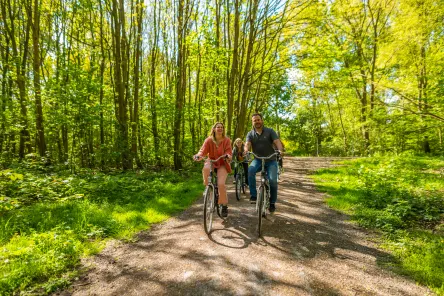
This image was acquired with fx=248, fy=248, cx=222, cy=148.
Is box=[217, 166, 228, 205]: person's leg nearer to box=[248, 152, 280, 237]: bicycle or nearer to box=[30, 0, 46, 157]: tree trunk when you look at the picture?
box=[248, 152, 280, 237]: bicycle

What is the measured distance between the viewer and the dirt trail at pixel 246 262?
3.12m

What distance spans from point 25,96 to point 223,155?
11.2 m

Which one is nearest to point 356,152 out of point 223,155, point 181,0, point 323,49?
point 323,49

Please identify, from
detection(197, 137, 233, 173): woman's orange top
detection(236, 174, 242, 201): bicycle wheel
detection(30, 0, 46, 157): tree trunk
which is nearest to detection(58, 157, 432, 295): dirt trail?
detection(197, 137, 233, 173): woman's orange top

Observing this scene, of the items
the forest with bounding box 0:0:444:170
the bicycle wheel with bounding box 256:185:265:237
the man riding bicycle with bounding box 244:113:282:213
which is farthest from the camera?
the forest with bounding box 0:0:444:170

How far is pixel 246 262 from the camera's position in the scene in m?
3.70

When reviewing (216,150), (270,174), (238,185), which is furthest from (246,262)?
(238,185)

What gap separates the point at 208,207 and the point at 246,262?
148 centimetres

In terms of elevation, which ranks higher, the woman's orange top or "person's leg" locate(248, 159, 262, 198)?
the woman's orange top

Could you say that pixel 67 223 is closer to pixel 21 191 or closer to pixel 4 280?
pixel 4 280

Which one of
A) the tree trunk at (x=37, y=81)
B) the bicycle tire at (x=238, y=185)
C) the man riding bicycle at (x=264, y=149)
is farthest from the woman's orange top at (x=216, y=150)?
the tree trunk at (x=37, y=81)

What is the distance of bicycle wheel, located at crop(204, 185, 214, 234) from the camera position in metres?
4.75

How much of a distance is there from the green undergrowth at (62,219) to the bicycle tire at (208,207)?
1.56 metres

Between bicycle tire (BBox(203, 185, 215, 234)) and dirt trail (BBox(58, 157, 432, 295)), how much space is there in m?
0.21
